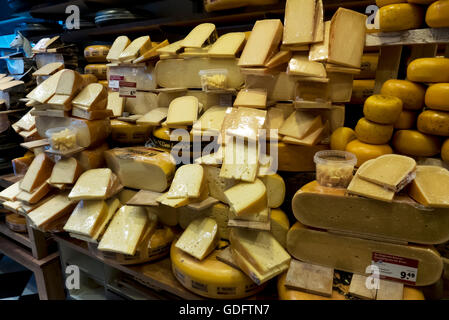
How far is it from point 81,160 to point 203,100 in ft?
2.78

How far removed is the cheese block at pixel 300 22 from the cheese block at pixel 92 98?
112cm

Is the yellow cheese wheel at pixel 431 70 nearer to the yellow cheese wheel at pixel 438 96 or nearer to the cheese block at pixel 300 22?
the yellow cheese wheel at pixel 438 96

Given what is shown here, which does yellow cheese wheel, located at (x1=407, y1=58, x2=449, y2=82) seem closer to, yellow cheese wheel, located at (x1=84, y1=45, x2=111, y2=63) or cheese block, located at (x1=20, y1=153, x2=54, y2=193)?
cheese block, located at (x1=20, y1=153, x2=54, y2=193)

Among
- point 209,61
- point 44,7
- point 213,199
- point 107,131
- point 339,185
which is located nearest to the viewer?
point 339,185

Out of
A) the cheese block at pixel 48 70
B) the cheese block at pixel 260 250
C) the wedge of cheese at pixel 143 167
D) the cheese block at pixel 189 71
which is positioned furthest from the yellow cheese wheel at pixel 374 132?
the cheese block at pixel 48 70

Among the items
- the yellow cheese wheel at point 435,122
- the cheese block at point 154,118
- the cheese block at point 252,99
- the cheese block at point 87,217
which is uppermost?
the cheese block at point 252,99

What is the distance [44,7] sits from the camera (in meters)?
3.36

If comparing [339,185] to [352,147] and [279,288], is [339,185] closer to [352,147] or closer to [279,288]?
[352,147]

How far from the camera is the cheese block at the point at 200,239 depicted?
53.9 inches

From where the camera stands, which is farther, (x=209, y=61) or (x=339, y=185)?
(x=209, y=61)

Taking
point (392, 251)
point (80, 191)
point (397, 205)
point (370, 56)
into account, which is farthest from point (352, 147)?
point (80, 191)

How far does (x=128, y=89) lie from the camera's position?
7.04 ft

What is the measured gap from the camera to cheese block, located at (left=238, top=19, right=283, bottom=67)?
1.48 metres

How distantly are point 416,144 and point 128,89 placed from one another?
1824 millimetres
